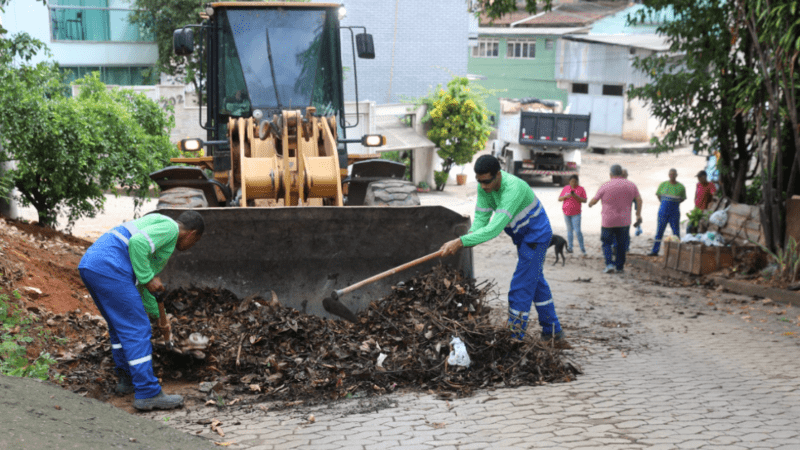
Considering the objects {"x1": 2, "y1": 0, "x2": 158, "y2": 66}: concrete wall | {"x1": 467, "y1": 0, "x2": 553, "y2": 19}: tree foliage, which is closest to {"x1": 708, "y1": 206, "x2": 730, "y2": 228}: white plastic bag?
{"x1": 467, "y1": 0, "x2": 553, "y2": 19}: tree foliage

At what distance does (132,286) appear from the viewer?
16.6 feet

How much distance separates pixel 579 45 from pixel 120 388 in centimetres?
3407

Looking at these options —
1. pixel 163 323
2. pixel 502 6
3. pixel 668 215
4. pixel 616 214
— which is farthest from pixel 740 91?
pixel 163 323

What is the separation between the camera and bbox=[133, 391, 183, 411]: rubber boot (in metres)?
4.95

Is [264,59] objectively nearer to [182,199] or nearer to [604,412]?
[182,199]

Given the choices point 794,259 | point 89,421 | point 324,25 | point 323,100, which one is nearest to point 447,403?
point 89,421

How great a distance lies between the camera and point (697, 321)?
26.8ft

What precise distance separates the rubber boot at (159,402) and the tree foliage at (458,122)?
19.4m

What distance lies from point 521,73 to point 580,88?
11.5 feet

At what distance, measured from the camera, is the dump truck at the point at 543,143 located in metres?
24.2

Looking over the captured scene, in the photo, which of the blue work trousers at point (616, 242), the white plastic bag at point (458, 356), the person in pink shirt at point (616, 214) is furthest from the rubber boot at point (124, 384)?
the blue work trousers at point (616, 242)

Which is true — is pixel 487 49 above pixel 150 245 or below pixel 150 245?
above

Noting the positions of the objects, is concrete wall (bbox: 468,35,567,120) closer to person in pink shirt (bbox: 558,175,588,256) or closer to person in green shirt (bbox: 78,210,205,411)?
person in pink shirt (bbox: 558,175,588,256)

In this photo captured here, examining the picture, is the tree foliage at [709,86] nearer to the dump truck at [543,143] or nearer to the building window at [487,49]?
the dump truck at [543,143]
